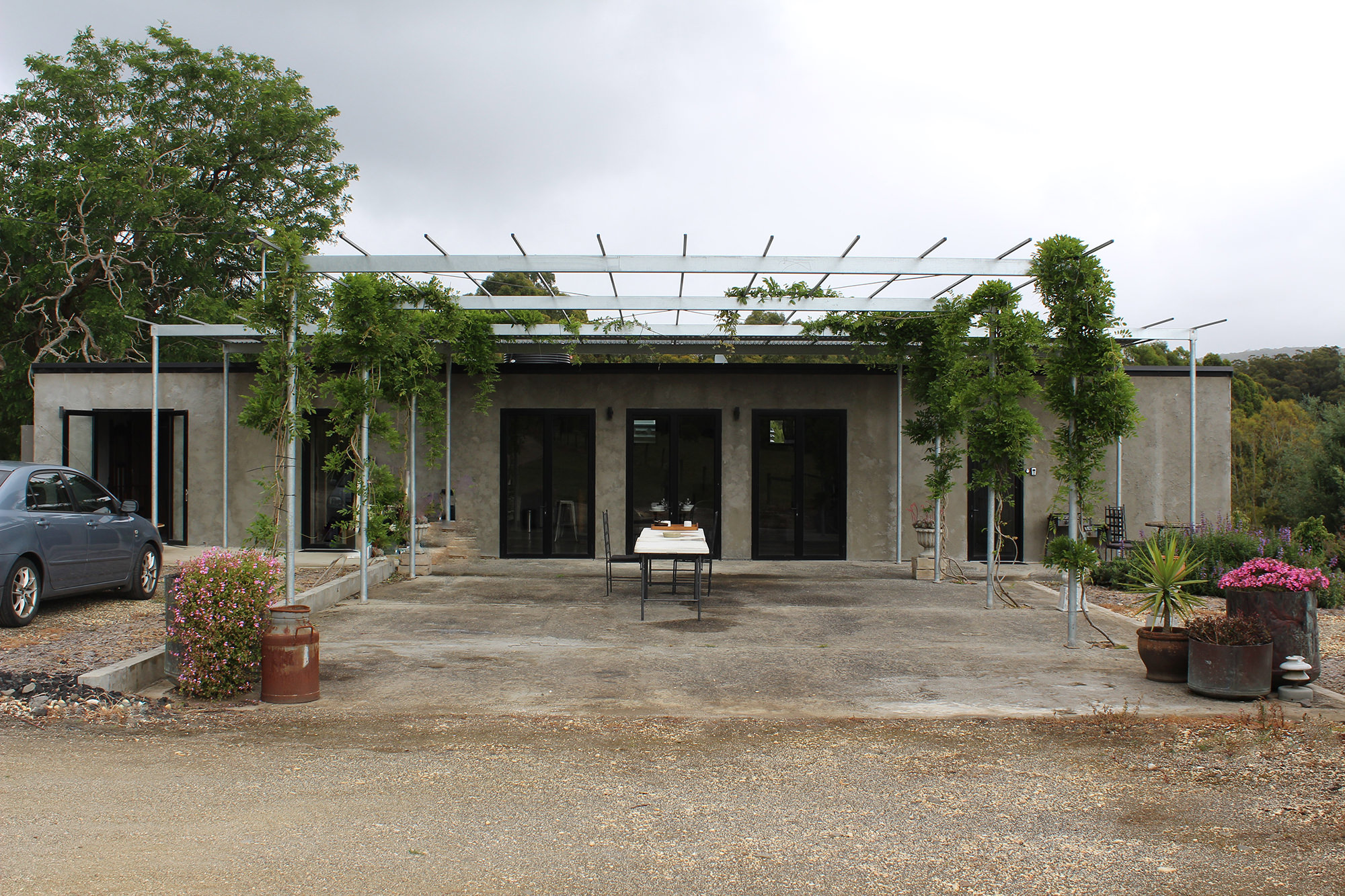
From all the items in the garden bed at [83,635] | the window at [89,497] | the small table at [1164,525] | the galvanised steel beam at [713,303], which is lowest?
the garden bed at [83,635]

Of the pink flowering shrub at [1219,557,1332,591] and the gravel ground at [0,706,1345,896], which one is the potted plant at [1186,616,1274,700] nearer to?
the pink flowering shrub at [1219,557,1332,591]

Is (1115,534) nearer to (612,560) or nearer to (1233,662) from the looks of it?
(1233,662)

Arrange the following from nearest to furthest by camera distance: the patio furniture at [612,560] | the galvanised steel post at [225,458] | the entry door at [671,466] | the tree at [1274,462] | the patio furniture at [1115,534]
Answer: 1. the patio furniture at [612,560]
2. the patio furniture at [1115,534]
3. the galvanised steel post at [225,458]
4. the entry door at [671,466]
5. the tree at [1274,462]

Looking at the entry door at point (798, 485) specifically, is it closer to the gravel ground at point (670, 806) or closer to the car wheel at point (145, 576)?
the car wheel at point (145, 576)

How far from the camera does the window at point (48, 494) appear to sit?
25.0ft

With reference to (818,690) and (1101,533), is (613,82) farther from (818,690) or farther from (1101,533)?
(818,690)

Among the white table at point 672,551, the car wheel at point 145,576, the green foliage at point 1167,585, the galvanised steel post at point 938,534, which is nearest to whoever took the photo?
the green foliage at point 1167,585

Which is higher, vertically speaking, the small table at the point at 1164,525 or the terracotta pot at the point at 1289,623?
the small table at the point at 1164,525

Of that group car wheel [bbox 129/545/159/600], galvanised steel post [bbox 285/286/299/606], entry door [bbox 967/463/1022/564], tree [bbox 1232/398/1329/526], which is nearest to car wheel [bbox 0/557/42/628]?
car wheel [bbox 129/545/159/600]

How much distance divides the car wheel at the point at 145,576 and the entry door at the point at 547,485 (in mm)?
4925

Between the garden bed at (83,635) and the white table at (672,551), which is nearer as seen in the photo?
the garden bed at (83,635)

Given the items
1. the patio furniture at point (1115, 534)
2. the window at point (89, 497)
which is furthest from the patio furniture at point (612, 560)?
the patio furniture at point (1115, 534)

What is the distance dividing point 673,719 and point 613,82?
36.2 ft

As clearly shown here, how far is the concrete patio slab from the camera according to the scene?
18.4ft
